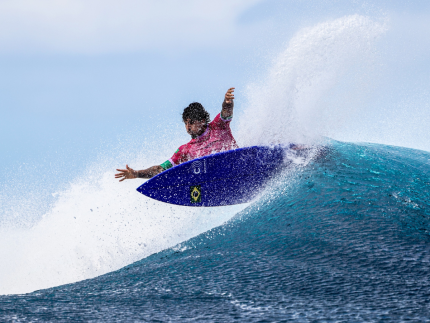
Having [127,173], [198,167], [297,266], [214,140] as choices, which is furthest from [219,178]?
[297,266]

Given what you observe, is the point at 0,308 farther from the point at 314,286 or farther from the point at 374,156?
the point at 374,156

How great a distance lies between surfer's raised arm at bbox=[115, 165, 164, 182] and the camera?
18.3 feet

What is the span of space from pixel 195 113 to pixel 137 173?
134 cm

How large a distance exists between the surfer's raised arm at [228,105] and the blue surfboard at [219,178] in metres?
0.58

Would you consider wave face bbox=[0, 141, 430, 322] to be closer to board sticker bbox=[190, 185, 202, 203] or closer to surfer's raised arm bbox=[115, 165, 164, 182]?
board sticker bbox=[190, 185, 202, 203]

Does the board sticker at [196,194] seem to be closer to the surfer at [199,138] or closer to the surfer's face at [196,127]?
the surfer at [199,138]

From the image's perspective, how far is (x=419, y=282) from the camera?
284cm

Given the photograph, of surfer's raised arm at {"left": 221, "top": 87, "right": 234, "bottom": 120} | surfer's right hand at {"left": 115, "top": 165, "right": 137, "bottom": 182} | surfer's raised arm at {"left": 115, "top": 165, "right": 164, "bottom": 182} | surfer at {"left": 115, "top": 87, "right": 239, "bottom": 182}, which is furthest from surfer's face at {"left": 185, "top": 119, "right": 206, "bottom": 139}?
surfer's right hand at {"left": 115, "top": 165, "right": 137, "bottom": 182}

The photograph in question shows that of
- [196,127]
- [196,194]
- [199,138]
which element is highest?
[196,127]

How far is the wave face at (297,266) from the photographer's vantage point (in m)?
2.60

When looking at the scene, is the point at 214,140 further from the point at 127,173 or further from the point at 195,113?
the point at 127,173

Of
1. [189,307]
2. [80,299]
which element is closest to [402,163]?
[189,307]

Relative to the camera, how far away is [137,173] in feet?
18.7

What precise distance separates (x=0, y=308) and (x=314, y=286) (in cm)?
249
